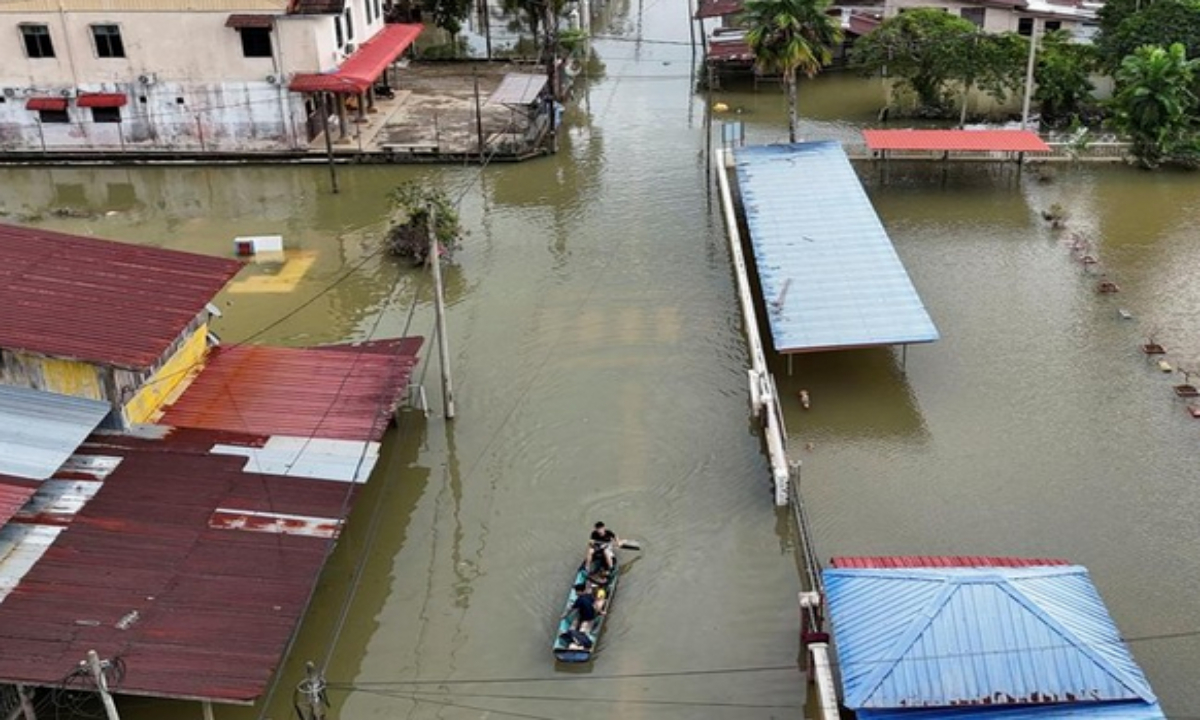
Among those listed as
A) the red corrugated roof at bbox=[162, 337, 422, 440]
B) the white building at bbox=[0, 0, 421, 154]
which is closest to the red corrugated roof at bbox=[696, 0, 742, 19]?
the white building at bbox=[0, 0, 421, 154]

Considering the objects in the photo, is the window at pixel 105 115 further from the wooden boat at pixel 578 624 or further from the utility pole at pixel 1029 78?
the utility pole at pixel 1029 78

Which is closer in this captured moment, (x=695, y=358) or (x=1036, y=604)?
(x=1036, y=604)

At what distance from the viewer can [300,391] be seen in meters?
25.9

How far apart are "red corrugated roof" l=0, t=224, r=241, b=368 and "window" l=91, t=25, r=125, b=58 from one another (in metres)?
22.6

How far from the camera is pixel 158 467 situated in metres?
22.8

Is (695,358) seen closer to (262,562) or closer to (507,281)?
(507,281)

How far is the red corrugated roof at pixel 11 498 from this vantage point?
2006 cm

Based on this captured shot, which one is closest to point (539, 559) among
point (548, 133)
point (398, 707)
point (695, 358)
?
point (398, 707)

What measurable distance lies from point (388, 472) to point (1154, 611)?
639 inches

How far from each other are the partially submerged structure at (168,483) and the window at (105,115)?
23019 mm

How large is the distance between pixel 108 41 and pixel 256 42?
6.02 m

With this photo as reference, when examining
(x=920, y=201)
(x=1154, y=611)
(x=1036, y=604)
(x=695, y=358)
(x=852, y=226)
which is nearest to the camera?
(x=1036, y=604)

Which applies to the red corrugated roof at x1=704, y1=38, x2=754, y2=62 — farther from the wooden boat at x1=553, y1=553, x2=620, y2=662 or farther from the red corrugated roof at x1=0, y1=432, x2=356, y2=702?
the red corrugated roof at x1=0, y1=432, x2=356, y2=702

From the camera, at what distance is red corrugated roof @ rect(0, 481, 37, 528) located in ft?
65.8
